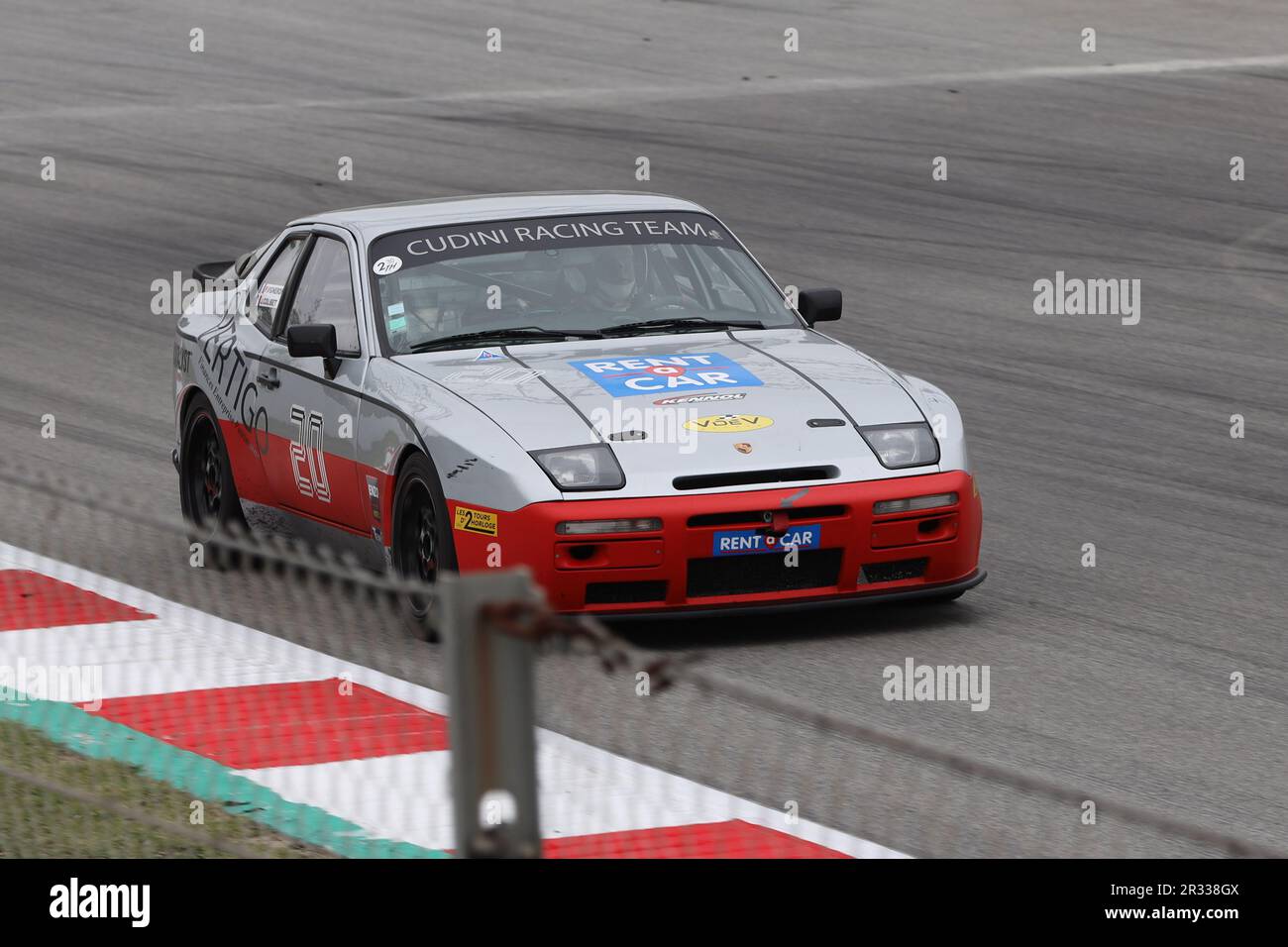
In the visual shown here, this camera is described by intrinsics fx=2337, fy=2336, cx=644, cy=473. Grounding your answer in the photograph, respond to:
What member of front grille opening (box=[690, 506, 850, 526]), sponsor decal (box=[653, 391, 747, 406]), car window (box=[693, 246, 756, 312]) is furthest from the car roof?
front grille opening (box=[690, 506, 850, 526])

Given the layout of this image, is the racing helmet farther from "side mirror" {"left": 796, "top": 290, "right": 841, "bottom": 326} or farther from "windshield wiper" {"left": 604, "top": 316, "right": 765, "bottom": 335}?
"side mirror" {"left": 796, "top": 290, "right": 841, "bottom": 326}

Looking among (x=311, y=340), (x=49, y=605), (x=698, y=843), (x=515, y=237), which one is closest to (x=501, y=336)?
(x=515, y=237)

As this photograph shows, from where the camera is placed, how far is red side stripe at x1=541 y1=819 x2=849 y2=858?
423 cm

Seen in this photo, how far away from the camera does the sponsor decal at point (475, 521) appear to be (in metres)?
7.32

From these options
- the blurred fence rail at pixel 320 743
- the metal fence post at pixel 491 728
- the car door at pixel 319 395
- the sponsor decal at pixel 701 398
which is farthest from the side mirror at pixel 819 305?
the metal fence post at pixel 491 728

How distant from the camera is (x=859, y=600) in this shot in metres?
7.50

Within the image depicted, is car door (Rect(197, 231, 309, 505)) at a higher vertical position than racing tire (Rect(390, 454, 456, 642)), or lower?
higher

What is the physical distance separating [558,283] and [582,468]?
1362mm

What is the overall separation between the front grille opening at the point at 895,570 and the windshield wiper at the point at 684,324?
1361 mm

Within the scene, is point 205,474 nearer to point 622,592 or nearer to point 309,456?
point 309,456

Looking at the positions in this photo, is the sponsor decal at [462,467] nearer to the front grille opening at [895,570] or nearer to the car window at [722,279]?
the front grille opening at [895,570]

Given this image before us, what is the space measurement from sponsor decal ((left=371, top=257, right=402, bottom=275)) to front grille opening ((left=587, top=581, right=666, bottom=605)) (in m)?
1.73

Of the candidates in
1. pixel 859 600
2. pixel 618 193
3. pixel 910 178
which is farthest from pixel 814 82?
pixel 859 600
